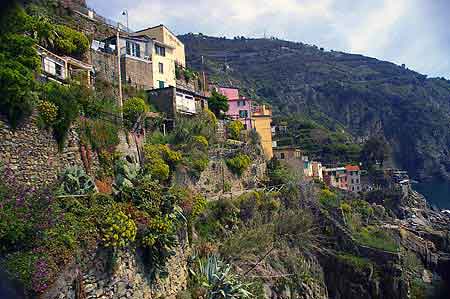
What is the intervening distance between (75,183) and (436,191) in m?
74.2

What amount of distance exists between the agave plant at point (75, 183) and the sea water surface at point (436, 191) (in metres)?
59.7

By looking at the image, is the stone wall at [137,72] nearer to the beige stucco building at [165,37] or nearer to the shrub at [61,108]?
the beige stucco building at [165,37]

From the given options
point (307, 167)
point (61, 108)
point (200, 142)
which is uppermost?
point (61, 108)

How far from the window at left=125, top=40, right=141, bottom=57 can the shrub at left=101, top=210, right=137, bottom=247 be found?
15724mm

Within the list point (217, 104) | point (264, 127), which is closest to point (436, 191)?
point (264, 127)

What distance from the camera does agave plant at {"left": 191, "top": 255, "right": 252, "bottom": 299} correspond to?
36.0ft

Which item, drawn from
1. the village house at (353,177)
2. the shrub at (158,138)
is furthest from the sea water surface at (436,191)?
the shrub at (158,138)

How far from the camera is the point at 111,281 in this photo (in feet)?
25.3

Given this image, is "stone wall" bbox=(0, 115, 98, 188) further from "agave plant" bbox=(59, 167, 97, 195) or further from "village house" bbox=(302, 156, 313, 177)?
"village house" bbox=(302, 156, 313, 177)

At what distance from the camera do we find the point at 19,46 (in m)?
10.1

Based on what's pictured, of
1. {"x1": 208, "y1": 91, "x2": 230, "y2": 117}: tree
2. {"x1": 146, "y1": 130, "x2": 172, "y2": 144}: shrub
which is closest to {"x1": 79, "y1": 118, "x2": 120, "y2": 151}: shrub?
{"x1": 146, "y1": 130, "x2": 172, "y2": 144}: shrub

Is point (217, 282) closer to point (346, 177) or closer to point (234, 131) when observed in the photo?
point (234, 131)

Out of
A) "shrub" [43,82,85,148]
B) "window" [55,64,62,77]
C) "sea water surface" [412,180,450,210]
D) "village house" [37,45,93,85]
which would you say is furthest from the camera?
"sea water surface" [412,180,450,210]

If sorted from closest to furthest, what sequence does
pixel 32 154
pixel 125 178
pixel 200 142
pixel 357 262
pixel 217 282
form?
pixel 32 154 < pixel 125 178 < pixel 217 282 < pixel 200 142 < pixel 357 262
